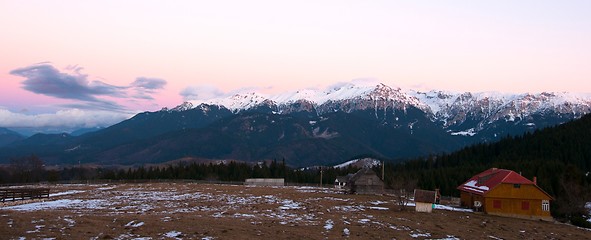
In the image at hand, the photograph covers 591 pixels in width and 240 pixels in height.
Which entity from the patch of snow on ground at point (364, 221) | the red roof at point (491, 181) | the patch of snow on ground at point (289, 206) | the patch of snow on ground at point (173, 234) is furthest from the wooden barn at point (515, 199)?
the patch of snow on ground at point (173, 234)

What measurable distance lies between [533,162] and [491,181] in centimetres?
4828

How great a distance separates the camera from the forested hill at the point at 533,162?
91.4m

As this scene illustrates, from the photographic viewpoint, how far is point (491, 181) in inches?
2987

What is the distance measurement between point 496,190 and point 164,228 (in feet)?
172

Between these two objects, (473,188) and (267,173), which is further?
(267,173)

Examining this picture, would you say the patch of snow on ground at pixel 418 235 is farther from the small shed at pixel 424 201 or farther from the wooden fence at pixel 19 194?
the wooden fence at pixel 19 194

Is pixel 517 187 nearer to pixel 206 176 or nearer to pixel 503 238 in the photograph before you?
pixel 503 238

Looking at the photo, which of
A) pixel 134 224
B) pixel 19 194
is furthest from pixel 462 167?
pixel 134 224

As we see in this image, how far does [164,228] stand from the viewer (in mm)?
35625

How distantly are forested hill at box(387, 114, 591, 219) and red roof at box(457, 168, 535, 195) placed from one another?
6.72m

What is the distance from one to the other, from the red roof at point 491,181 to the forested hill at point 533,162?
672 cm

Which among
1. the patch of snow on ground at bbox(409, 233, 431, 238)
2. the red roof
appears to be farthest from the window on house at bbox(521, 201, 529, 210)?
the patch of snow on ground at bbox(409, 233, 431, 238)

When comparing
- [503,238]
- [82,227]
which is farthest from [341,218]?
[82,227]

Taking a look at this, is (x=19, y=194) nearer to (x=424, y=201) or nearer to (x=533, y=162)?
(x=424, y=201)
